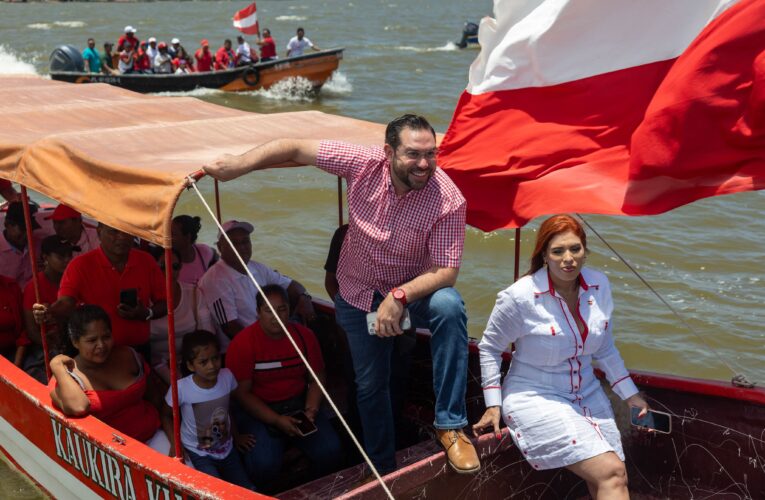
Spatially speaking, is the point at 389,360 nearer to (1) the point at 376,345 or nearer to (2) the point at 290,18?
(1) the point at 376,345

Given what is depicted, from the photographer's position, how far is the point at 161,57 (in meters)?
23.1

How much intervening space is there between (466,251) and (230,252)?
6.59m

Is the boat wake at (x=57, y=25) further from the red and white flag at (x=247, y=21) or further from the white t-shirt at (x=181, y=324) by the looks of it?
the white t-shirt at (x=181, y=324)

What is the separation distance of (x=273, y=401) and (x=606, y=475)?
1910mm

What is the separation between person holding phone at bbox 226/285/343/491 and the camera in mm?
4820

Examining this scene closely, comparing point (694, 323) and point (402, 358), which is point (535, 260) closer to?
point (402, 358)

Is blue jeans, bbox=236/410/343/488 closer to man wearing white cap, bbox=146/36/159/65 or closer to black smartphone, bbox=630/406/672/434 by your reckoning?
black smartphone, bbox=630/406/672/434

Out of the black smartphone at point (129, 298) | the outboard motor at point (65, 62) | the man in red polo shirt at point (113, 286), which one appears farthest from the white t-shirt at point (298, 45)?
the black smartphone at point (129, 298)

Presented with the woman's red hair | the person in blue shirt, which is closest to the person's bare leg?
the woman's red hair

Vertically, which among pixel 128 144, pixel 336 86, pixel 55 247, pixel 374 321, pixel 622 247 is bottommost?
pixel 622 247

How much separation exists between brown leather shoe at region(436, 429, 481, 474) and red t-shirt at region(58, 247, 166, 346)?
2.05 m

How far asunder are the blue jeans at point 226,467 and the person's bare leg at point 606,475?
1.75m

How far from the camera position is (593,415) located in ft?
13.5

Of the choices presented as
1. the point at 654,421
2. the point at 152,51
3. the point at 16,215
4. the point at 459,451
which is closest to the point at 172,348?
the point at 459,451
